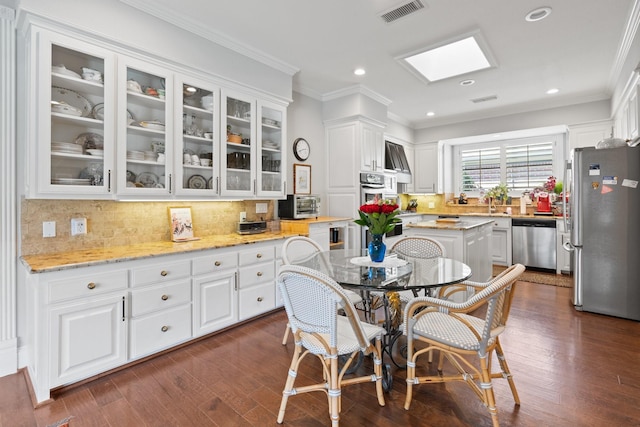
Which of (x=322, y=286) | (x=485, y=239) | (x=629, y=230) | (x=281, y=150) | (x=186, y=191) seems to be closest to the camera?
(x=322, y=286)

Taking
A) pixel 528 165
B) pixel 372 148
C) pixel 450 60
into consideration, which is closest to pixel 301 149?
pixel 372 148

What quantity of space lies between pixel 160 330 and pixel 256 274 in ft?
3.21

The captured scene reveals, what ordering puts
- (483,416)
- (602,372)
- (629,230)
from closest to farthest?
1. (483,416)
2. (602,372)
3. (629,230)

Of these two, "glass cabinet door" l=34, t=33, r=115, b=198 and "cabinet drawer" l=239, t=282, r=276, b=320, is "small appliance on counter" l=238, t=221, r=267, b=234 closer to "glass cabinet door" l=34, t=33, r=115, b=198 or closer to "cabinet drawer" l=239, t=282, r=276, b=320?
"cabinet drawer" l=239, t=282, r=276, b=320

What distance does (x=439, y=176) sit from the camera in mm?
6488

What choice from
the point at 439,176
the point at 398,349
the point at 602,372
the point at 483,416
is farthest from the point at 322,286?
the point at 439,176

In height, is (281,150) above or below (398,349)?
above

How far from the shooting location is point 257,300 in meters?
3.21

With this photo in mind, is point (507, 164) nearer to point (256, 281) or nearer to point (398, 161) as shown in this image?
point (398, 161)

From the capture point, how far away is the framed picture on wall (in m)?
4.33

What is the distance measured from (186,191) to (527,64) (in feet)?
13.4

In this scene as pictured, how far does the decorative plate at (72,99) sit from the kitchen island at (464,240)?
317cm

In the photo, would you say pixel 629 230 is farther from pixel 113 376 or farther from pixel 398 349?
pixel 113 376

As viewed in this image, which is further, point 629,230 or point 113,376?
point 629,230
